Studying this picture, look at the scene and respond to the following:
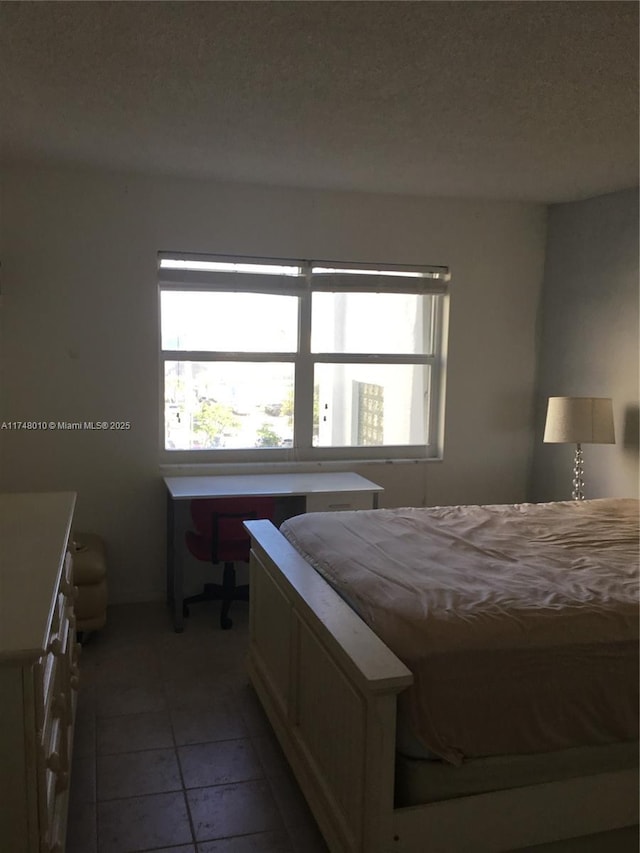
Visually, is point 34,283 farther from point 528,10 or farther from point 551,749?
point 551,749

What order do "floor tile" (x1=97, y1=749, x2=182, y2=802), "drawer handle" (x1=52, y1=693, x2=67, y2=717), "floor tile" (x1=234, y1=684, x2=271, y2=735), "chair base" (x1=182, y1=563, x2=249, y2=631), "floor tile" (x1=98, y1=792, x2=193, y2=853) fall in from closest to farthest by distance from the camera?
"drawer handle" (x1=52, y1=693, x2=67, y2=717)
"floor tile" (x1=98, y1=792, x2=193, y2=853)
"floor tile" (x1=97, y1=749, x2=182, y2=802)
"floor tile" (x1=234, y1=684, x2=271, y2=735)
"chair base" (x1=182, y1=563, x2=249, y2=631)

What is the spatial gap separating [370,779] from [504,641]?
1.62 feet

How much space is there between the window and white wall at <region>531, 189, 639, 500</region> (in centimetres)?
73

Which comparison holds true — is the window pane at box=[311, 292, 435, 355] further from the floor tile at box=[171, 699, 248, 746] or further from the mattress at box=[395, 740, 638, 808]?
the mattress at box=[395, 740, 638, 808]

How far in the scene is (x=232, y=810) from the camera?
235 cm

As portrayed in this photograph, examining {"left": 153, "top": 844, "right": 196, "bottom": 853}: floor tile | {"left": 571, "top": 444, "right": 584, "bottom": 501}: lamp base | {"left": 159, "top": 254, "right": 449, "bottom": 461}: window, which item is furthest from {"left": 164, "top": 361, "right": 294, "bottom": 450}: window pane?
{"left": 153, "top": 844, "right": 196, "bottom": 853}: floor tile

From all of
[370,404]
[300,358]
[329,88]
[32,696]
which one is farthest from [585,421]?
[32,696]

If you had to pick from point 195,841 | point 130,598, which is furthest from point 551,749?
point 130,598

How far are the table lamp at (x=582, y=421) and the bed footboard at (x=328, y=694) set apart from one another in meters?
1.91

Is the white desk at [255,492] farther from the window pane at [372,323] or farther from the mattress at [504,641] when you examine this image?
the mattress at [504,641]

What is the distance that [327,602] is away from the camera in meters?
2.24

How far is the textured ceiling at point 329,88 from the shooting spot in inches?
81.5

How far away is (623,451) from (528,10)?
2.77 m

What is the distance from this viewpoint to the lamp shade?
398cm
